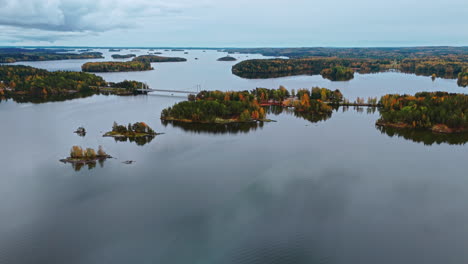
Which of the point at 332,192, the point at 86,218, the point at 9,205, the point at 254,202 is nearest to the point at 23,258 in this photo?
the point at 86,218

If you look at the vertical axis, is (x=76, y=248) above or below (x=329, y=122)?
below

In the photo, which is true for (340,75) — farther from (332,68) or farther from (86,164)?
(86,164)

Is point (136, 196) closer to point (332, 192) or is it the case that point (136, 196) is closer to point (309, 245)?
point (309, 245)

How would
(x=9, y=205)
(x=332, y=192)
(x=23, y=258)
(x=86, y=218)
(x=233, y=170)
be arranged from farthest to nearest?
(x=233, y=170), (x=332, y=192), (x=9, y=205), (x=86, y=218), (x=23, y=258)

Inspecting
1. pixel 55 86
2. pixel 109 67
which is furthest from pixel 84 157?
pixel 109 67

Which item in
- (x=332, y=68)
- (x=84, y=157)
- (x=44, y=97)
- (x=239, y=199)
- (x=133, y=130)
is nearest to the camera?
(x=239, y=199)

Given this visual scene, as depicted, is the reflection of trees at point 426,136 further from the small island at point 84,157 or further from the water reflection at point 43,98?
the water reflection at point 43,98

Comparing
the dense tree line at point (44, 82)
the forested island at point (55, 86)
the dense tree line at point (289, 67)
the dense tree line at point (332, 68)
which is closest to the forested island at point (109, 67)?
the dense tree line at point (44, 82)
